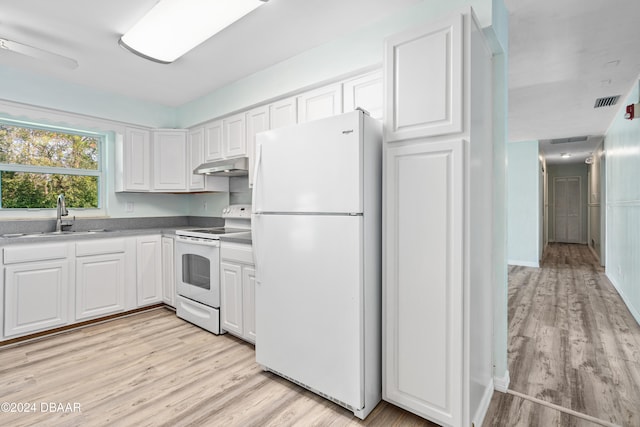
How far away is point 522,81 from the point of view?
354 cm

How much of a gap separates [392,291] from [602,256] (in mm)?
6851

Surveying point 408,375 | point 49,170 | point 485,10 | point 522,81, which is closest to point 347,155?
point 485,10

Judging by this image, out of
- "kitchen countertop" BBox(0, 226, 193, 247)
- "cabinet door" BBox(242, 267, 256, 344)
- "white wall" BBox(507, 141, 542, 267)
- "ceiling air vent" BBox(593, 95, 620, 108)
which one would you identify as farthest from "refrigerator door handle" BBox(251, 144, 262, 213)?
"white wall" BBox(507, 141, 542, 267)

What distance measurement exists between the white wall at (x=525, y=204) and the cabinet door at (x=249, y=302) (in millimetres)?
5675

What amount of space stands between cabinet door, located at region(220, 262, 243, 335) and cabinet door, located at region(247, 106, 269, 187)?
851 millimetres

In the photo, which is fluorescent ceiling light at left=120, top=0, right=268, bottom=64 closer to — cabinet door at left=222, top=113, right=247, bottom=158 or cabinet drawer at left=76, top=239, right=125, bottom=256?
cabinet door at left=222, top=113, right=247, bottom=158

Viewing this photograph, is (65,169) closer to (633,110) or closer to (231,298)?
(231,298)

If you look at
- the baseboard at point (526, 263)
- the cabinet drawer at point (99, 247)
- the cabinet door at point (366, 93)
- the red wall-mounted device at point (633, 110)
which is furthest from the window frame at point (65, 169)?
the baseboard at point (526, 263)

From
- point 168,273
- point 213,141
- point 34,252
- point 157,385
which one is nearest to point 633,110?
point 213,141

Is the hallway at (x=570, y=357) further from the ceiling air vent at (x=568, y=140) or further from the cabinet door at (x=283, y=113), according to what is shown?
the ceiling air vent at (x=568, y=140)

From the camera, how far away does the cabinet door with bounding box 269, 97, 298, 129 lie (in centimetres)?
290

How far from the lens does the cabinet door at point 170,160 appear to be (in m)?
3.99

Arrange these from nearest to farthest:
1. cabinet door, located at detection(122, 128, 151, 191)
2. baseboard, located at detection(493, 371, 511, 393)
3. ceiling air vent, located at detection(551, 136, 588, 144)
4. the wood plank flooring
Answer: the wood plank flooring
baseboard, located at detection(493, 371, 511, 393)
cabinet door, located at detection(122, 128, 151, 191)
ceiling air vent, located at detection(551, 136, 588, 144)

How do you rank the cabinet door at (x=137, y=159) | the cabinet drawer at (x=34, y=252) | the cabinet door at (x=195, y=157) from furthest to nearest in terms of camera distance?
the cabinet door at (x=195, y=157)
the cabinet door at (x=137, y=159)
the cabinet drawer at (x=34, y=252)
